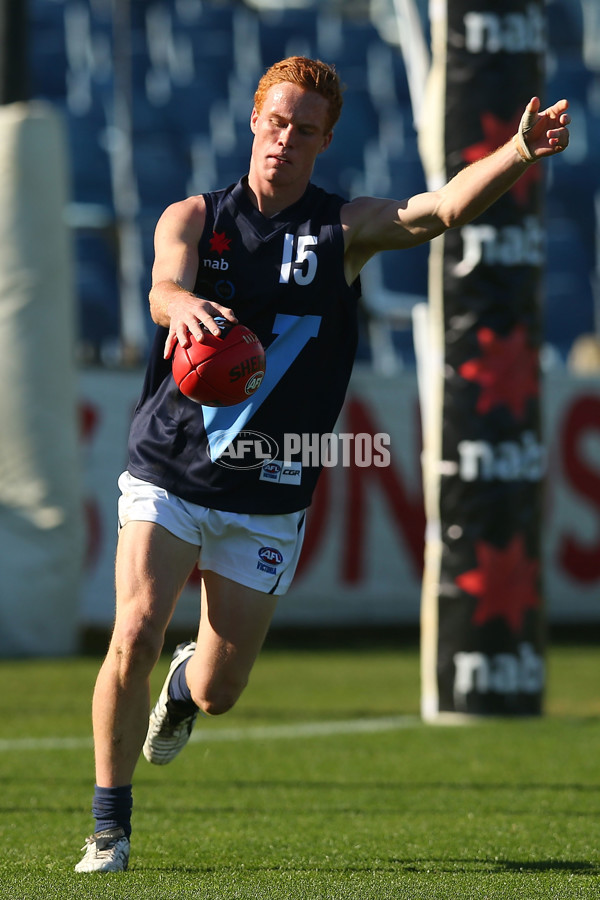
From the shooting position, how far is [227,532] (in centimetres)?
457

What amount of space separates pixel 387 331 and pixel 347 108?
496cm

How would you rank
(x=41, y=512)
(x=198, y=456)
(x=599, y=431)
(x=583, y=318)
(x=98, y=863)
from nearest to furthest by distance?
(x=98, y=863), (x=198, y=456), (x=41, y=512), (x=599, y=431), (x=583, y=318)

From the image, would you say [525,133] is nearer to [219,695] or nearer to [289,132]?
[289,132]

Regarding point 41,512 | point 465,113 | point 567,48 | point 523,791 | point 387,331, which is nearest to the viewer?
point 523,791

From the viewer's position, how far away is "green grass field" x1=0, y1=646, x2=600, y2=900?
162 inches

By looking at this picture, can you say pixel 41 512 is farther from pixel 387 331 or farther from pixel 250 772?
pixel 387 331

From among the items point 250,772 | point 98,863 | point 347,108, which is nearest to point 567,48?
point 347,108

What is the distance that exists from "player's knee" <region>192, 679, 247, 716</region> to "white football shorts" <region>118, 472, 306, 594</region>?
360 mm

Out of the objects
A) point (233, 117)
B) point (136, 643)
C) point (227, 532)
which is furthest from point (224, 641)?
point (233, 117)

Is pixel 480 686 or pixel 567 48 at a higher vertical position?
A: pixel 567 48

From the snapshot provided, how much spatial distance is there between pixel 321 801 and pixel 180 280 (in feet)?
8.51

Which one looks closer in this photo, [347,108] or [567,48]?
[347,108]

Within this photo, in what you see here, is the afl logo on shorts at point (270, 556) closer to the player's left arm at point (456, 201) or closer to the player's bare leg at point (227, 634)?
the player's bare leg at point (227, 634)

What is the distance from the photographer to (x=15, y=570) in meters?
11.5
